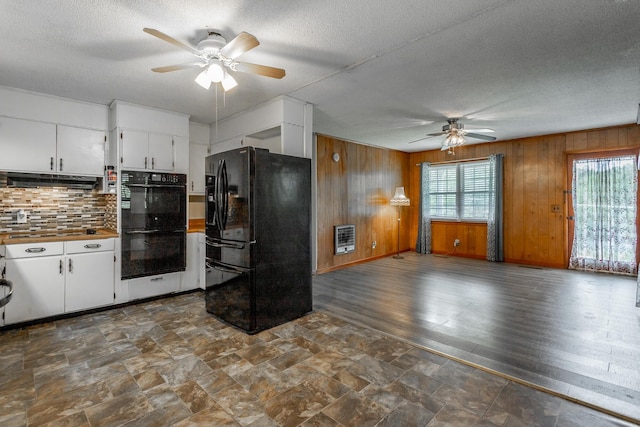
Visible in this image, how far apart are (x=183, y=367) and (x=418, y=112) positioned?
4.02 meters

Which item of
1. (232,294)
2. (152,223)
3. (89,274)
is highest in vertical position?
(152,223)

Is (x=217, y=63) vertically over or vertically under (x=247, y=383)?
over

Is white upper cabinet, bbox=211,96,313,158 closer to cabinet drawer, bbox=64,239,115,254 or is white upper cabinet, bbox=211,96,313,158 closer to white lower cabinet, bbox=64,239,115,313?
cabinet drawer, bbox=64,239,115,254

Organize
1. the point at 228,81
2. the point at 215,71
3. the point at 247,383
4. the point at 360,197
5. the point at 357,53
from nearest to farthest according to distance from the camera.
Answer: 1. the point at 247,383
2. the point at 215,71
3. the point at 228,81
4. the point at 357,53
5. the point at 360,197

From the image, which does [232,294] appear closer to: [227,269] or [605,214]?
[227,269]

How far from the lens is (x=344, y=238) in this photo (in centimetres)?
607

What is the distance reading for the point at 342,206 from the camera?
608 cm

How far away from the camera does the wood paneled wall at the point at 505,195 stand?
18.5 ft

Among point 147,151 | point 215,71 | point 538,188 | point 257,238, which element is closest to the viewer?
point 215,71

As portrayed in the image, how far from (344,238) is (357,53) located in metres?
3.92

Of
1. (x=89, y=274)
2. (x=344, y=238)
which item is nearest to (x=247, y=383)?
(x=89, y=274)

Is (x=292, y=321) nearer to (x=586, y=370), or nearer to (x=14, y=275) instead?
(x=586, y=370)

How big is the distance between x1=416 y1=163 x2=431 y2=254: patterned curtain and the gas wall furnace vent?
211 cm

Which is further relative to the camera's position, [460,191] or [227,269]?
[460,191]
